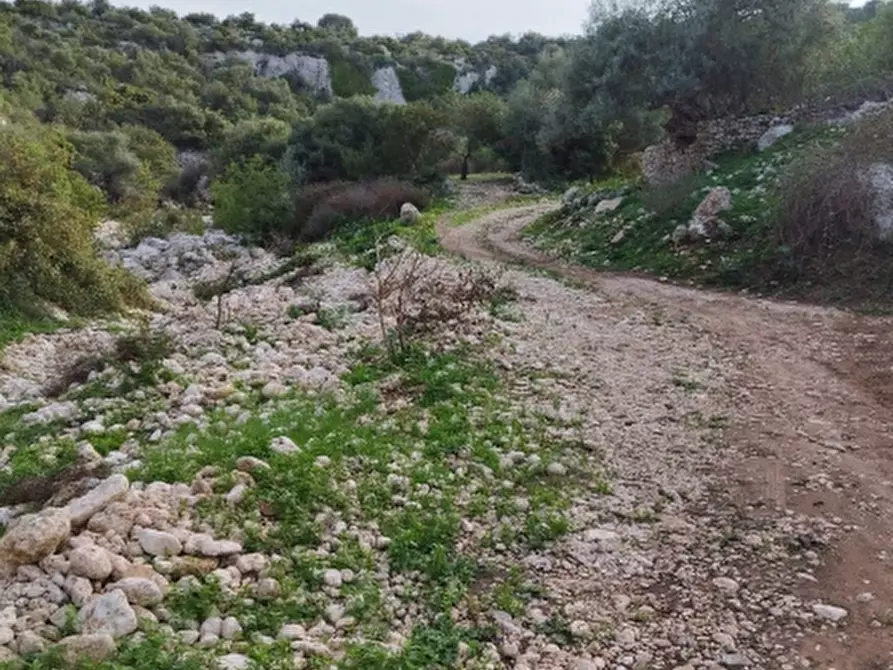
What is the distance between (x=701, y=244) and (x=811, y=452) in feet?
30.5

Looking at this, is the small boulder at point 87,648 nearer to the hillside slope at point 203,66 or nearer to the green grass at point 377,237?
the green grass at point 377,237

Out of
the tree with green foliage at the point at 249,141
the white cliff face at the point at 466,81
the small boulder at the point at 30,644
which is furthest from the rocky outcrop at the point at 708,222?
the white cliff face at the point at 466,81

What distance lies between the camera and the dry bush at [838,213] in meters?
12.9

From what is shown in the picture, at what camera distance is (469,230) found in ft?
77.2

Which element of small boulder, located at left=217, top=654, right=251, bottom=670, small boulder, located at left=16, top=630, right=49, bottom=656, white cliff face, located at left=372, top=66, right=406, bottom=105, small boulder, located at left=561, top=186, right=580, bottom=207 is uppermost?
white cliff face, located at left=372, top=66, right=406, bottom=105

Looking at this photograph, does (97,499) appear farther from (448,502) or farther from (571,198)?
(571,198)

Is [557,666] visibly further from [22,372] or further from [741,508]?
[22,372]

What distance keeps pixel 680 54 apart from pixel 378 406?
1719 centimetres

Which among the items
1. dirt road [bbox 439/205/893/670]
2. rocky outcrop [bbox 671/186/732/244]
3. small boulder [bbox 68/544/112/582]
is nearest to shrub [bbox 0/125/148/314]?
dirt road [bbox 439/205/893/670]

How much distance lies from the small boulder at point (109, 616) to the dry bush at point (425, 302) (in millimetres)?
5341

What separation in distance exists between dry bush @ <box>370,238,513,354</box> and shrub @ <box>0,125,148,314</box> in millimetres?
5590

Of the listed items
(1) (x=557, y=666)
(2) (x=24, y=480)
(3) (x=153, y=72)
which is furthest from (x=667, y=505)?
(3) (x=153, y=72)

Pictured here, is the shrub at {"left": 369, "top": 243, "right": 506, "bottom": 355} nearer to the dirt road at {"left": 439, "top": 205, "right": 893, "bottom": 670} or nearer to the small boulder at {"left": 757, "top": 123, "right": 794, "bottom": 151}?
the dirt road at {"left": 439, "top": 205, "right": 893, "bottom": 670}

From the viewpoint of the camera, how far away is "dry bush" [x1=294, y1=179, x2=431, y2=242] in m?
25.7
